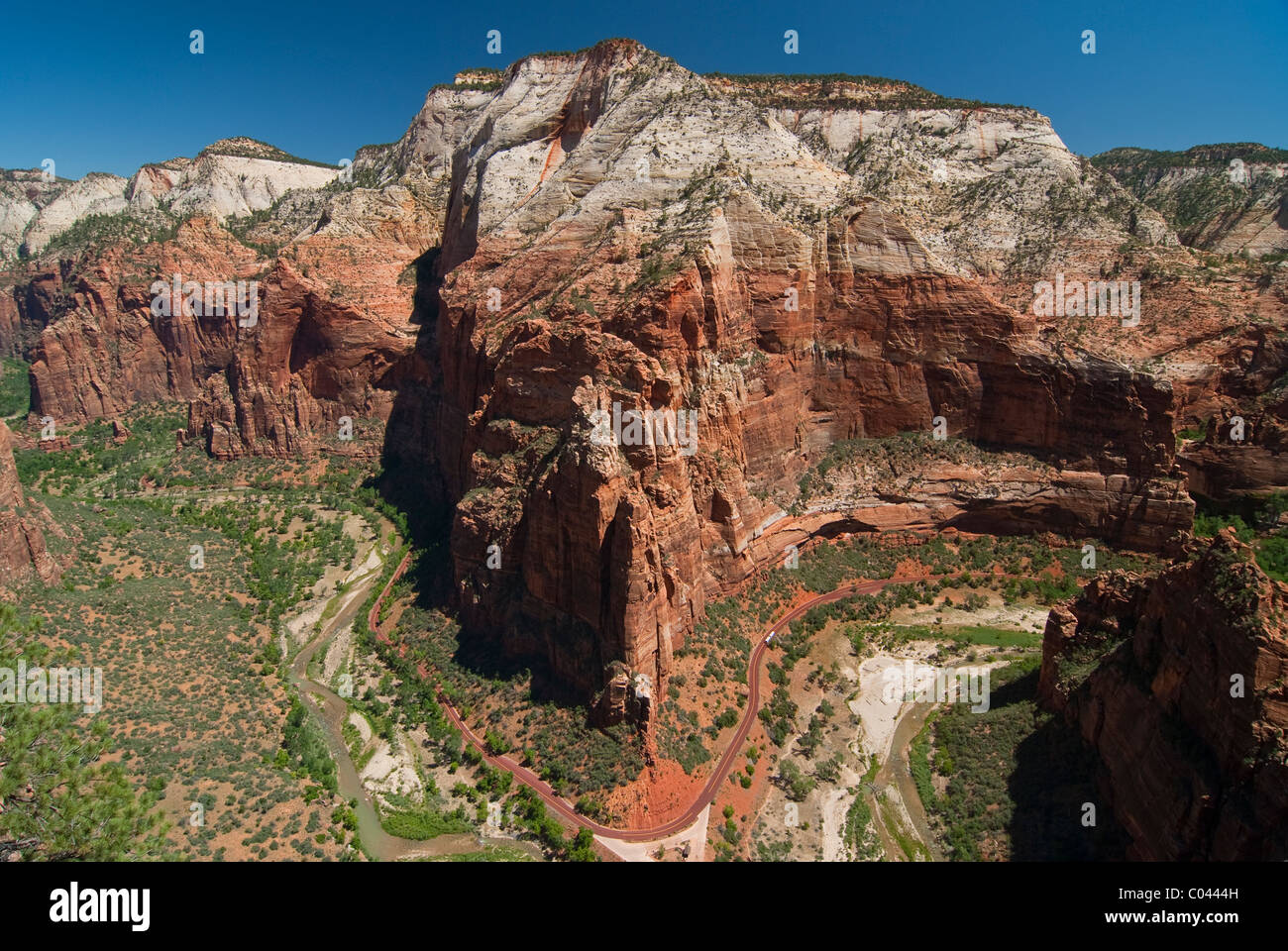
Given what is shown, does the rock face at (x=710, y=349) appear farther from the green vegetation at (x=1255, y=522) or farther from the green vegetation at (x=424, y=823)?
the green vegetation at (x=424, y=823)

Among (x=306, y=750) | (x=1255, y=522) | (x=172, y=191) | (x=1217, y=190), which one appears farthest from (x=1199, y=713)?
(x=172, y=191)

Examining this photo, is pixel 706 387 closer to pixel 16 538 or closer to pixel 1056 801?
pixel 1056 801

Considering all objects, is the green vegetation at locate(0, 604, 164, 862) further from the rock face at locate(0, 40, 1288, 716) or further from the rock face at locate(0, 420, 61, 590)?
the rock face at locate(0, 420, 61, 590)

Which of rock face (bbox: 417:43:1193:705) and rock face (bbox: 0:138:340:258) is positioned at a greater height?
rock face (bbox: 0:138:340:258)

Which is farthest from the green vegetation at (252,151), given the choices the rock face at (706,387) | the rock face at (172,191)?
the rock face at (706,387)

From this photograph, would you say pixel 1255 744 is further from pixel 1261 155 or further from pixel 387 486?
pixel 1261 155

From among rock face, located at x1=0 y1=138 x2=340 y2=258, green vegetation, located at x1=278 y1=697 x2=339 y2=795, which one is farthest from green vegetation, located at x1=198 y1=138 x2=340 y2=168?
green vegetation, located at x1=278 y1=697 x2=339 y2=795
